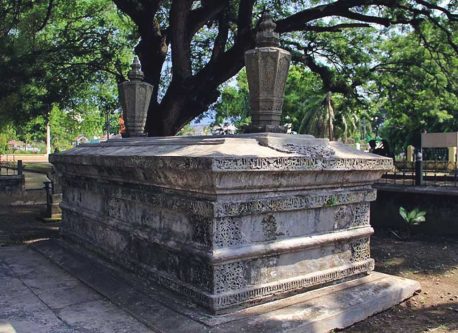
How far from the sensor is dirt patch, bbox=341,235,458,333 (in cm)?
439

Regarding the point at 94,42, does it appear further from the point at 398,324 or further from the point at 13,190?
the point at 398,324

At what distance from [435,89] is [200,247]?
1119 centimetres

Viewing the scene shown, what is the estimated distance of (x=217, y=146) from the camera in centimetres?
416

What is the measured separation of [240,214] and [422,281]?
11.7 ft

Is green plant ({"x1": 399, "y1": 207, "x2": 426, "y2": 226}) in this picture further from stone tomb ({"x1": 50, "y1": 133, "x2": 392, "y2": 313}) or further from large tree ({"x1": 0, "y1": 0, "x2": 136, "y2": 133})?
large tree ({"x1": 0, "y1": 0, "x2": 136, "y2": 133})

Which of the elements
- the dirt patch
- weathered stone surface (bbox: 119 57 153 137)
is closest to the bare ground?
the dirt patch

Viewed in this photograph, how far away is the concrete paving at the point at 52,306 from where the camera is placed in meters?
3.97

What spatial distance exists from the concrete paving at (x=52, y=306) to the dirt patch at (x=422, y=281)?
7.11ft

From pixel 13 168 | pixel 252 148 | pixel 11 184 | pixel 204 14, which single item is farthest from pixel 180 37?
pixel 13 168

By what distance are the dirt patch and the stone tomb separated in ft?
2.05

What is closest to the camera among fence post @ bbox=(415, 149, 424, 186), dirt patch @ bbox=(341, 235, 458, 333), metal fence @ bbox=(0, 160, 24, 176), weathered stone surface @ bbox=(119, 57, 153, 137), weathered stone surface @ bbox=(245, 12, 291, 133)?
dirt patch @ bbox=(341, 235, 458, 333)

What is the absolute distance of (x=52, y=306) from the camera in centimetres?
453

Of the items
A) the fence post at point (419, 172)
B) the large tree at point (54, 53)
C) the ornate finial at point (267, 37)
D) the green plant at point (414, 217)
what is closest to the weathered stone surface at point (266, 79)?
the ornate finial at point (267, 37)

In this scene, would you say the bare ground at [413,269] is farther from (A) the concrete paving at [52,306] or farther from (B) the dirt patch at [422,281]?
(A) the concrete paving at [52,306]
